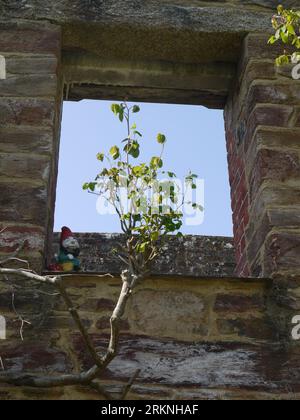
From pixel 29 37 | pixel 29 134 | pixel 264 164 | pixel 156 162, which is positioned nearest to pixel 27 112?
pixel 29 134

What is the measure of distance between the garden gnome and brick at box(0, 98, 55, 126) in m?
0.64

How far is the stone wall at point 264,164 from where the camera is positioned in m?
3.74

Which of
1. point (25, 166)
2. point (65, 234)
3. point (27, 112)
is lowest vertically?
point (65, 234)

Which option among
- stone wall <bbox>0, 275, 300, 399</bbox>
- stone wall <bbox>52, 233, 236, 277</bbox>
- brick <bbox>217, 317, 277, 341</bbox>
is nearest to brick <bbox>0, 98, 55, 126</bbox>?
stone wall <bbox>0, 275, 300, 399</bbox>

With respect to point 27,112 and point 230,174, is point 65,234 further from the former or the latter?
point 230,174

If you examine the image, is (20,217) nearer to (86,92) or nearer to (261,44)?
(86,92)

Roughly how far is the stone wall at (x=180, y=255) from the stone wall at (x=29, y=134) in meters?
1.77

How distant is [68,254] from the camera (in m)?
3.94

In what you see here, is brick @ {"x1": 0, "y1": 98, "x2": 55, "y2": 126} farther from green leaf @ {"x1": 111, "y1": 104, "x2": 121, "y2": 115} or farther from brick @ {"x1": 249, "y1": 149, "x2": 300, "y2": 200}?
brick @ {"x1": 249, "y1": 149, "x2": 300, "y2": 200}

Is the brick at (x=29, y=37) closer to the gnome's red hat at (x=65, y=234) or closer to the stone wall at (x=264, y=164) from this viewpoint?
the gnome's red hat at (x=65, y=234)

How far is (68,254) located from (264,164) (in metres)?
1.17

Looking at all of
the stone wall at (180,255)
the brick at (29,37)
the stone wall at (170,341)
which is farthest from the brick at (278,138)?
the stone wall at (180,255)

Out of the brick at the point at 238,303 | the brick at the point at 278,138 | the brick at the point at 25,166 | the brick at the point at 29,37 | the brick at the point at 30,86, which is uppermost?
the brick at the point at 29,37
